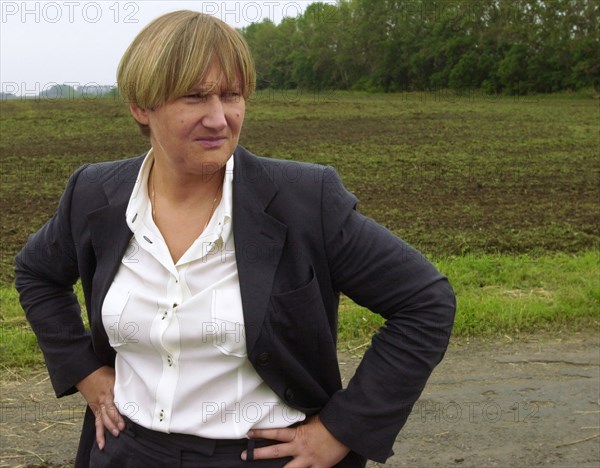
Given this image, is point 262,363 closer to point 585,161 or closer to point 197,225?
point 197,225

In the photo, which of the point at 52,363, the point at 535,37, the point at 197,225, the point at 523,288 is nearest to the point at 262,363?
the point at 197,225

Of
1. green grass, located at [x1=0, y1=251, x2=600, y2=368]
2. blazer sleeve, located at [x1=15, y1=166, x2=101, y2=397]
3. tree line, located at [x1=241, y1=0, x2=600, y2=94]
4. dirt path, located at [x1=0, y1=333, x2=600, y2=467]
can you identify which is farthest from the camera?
tree line, located at [x1=241, y1=0, x2=600, y2=94]

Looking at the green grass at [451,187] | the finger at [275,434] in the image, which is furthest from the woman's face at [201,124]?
the green grass at [451,187]

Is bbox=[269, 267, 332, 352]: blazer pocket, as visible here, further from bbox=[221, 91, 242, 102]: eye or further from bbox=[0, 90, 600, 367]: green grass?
bbox=[0, 90, 600, 367]: green grass

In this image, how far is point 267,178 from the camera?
6.05ft

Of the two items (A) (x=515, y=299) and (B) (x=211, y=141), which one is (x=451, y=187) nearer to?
(A) (x=515, y=299)

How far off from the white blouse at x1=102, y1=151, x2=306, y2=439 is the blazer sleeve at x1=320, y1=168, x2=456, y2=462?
6.6 inches

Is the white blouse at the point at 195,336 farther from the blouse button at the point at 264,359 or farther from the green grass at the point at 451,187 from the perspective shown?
the green grass at the point at 451,187

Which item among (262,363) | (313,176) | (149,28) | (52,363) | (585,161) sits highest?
(149,28)

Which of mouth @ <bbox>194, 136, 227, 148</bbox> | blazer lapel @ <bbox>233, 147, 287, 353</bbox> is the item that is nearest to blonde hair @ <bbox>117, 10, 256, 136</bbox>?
mouth @ <bbox>194, 136, 227, 148</bbox>

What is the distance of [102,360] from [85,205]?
0.40 m

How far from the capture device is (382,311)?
1.87 metres

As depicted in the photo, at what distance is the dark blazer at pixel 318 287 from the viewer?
1774 mm

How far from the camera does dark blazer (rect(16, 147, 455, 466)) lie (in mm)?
1774
